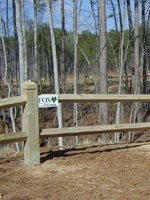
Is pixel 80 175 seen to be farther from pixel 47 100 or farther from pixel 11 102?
pixel 11 102

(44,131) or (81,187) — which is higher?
(44,131)

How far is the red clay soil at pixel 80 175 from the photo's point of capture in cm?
325

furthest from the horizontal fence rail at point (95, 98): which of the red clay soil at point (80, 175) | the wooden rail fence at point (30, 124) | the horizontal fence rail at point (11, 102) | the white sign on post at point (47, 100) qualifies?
the red clay soil at point (80, 175)

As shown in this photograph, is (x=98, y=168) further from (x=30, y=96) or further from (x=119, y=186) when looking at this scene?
(x=30, y=96)

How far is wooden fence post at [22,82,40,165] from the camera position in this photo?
172 inches

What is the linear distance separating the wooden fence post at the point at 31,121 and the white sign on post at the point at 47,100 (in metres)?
0.12

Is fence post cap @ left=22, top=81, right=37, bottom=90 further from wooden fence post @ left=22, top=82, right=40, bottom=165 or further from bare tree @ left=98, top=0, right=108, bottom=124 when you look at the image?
bare tree @ left=98, top=0, right=108, bottom=124

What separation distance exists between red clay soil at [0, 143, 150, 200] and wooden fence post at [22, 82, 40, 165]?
18 centimetres

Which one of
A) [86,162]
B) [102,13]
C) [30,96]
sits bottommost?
[86,162]

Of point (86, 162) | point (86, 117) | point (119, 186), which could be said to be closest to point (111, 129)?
point (86, 162)

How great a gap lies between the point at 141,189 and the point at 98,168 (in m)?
0.97

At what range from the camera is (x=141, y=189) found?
11.3 ft

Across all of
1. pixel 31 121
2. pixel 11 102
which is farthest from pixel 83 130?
pixel 11 102

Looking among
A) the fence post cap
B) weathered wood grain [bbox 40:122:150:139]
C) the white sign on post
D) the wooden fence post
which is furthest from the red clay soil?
the fence post cap
